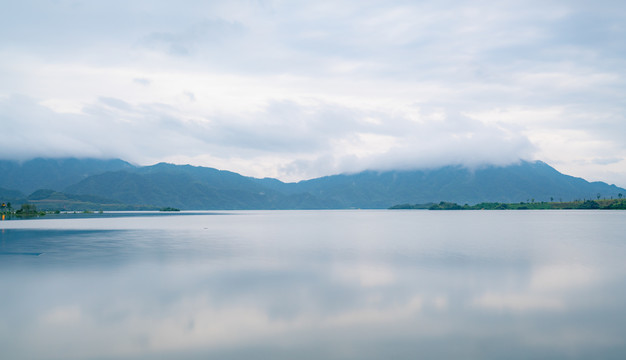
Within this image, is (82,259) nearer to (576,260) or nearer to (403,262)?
(403,262)

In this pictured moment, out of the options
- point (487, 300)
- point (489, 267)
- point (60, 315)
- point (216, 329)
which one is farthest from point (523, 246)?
point (60, 315)

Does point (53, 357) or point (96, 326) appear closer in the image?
point (53, 357)

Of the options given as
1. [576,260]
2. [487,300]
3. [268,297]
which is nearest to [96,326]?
[268,297]

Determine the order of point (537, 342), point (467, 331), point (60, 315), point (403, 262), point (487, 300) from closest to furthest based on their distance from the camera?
point (537, 342), point (467, 331), point (60, 315), point (487, 300), point (403, 262)

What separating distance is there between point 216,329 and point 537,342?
11980 mm

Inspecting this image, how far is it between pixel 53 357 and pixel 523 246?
51.2m

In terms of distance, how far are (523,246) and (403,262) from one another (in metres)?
22.3

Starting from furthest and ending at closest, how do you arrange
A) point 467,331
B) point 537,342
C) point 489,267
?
point 489,267 < point 467,331 < point 537,342

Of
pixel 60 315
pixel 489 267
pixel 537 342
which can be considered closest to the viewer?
pixel 537 342

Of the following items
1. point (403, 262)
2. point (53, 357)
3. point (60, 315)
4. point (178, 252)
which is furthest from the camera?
point (178, 252)

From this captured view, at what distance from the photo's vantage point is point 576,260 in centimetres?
4097

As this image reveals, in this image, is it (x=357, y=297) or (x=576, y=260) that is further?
(x=576, y=260)

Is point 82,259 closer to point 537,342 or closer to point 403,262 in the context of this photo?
point 403,262

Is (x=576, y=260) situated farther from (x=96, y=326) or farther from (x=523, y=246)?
(x=96, y=326)
